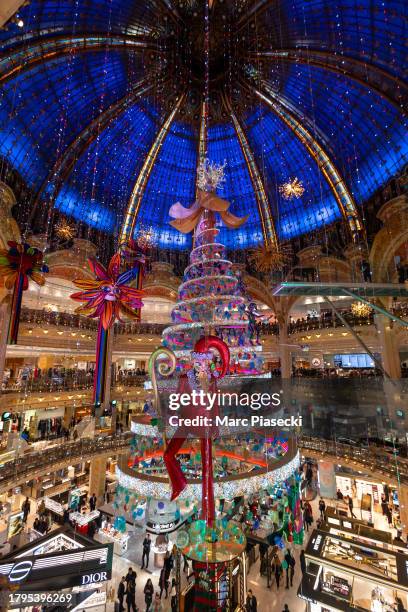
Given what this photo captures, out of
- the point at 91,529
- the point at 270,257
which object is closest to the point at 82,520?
the point at 91,529

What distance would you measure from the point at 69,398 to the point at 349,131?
88.5 feet

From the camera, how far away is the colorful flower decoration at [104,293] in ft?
27.2

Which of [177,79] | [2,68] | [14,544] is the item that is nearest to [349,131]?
[177,79]

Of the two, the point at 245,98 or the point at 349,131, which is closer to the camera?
the point at 349,131

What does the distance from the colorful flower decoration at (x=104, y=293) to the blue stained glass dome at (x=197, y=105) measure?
1211cm

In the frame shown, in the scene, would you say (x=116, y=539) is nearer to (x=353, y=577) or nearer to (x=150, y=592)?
(x=150, y=592)

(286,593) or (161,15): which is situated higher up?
(161,15)

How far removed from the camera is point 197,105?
21.0 metres

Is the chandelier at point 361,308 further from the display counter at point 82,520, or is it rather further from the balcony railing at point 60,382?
the display counter at point 82,520

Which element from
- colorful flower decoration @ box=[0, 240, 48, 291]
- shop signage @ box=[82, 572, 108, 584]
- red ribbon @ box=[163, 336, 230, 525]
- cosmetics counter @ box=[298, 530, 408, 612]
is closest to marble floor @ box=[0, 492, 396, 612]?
cosmetics counter @ box=[298, 530, 408, 612]

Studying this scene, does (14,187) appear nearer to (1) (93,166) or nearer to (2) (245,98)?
(1) (93,166)

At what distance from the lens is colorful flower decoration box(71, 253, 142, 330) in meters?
8.28

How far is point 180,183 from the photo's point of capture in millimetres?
25641

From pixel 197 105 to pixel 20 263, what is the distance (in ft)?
57.9
